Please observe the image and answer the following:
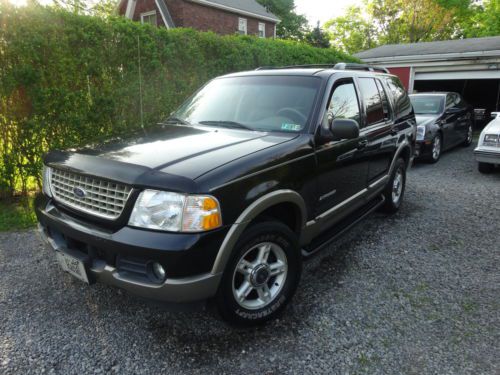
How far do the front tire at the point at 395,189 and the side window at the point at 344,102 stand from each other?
1511 millimetres

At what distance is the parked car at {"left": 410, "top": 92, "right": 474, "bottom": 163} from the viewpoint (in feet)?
28.2

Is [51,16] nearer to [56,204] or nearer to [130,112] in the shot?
[130,112]

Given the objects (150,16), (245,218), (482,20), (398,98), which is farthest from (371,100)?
(482,20)

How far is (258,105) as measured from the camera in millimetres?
3479

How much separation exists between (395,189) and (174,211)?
13.2ft

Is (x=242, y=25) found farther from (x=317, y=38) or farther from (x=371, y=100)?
(x=371, y=100)

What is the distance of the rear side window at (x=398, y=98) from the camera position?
4.88 m

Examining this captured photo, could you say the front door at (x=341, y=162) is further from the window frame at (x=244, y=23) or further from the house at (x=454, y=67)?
the window frame at (x=244, y=23)

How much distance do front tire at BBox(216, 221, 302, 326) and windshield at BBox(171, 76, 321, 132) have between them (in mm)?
1017

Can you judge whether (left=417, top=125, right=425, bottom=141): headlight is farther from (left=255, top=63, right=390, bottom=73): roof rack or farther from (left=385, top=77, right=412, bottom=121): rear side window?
(left=255, top=63, right=390, bottom=73): roof rack

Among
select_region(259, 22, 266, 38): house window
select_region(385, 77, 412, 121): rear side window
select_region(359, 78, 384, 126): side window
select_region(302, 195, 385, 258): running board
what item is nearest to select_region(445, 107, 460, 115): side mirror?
select_region(385, 77, 412, 121): rear side window

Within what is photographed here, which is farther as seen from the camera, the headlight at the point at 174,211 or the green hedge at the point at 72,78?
the green hedge at the point at 72,78

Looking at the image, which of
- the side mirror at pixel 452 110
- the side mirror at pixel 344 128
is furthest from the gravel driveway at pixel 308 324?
the side mirror at pixel 452 110

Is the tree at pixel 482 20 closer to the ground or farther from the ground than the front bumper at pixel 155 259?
farther from the ground
